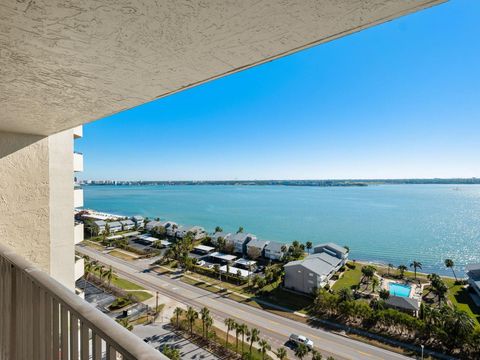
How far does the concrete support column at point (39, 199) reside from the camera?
8.90ft

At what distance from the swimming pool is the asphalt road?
8.89 metres

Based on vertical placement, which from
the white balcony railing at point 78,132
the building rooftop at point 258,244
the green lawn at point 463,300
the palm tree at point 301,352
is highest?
the white balcony railing at point 78,132

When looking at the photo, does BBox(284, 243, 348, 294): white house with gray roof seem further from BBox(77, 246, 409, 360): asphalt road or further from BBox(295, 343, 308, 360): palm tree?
BBox(295, 343, 308, 360): palm tree

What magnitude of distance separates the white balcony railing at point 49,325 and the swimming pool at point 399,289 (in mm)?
24317

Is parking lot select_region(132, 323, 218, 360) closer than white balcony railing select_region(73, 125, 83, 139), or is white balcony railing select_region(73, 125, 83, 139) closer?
white balcony railing select_region(73, 125, 83, 139)

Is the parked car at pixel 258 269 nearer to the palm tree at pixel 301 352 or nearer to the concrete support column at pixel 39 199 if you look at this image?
the palm tree at pixel 301 352

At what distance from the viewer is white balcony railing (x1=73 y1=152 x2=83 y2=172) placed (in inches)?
145

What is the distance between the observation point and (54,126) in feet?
8.49

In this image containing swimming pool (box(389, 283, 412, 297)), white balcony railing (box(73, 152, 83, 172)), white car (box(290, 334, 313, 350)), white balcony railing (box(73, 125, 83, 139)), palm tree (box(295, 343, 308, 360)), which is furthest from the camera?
swimming pool (box(389, 283, 412, 297))

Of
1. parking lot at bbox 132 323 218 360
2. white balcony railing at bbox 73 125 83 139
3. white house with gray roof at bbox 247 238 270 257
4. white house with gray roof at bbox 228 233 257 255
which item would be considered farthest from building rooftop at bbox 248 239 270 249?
white balcony railing at bbox 73 125 83 139

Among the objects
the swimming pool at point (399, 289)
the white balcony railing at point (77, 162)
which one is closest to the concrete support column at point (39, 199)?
the white balcony railing at point (77, 162)

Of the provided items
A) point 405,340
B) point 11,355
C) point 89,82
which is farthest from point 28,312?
point 405,340

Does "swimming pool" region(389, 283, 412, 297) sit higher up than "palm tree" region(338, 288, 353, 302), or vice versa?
"palm tree" region(338, 288, 353, 302)

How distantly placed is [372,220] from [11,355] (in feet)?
207
